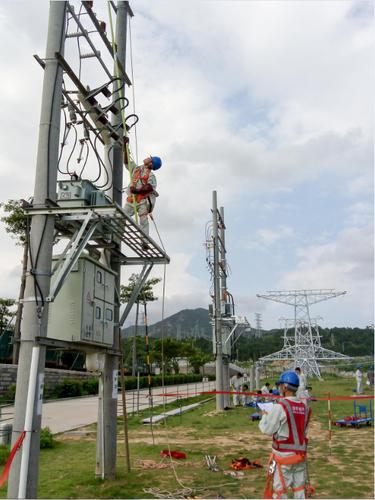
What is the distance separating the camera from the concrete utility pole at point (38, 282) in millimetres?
6270

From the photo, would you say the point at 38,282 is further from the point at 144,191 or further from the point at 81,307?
the point at 144,191

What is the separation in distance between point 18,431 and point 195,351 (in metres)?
62.5

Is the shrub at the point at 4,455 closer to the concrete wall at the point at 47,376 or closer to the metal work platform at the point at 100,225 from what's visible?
the metal work platform at the point at 100,225

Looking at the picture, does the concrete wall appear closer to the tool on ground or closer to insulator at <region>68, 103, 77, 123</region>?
the tool on ground

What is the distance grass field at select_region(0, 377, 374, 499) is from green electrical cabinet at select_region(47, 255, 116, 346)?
276cm

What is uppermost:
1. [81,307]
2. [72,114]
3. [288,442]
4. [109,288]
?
[72,114]

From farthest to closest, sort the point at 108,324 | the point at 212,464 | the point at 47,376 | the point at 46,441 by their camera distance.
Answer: the point at 47,376 → the point at 46,441 → the point at 212,464 → the point at 108,324

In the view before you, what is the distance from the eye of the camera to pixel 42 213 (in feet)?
22.9

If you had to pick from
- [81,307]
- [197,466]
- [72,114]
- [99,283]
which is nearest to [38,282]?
[81,307]

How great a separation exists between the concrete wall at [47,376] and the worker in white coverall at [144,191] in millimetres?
19508

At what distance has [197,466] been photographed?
10344mm

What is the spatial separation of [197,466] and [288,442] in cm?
500

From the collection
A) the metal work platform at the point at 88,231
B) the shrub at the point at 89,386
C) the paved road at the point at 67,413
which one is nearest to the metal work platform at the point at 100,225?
the metal work platform at the point at 88,231

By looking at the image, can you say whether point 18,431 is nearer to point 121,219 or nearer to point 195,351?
point 121,219
